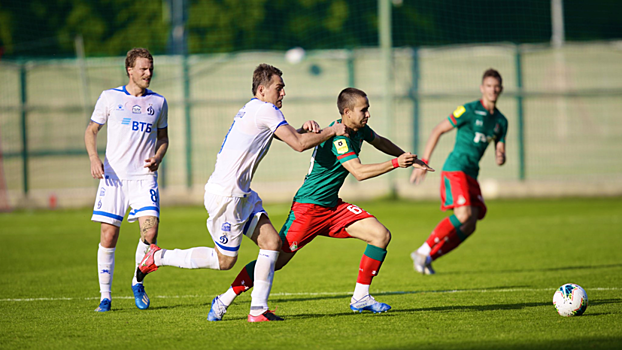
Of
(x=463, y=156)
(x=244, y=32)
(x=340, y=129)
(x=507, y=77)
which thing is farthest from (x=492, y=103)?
(x=244, y=32)

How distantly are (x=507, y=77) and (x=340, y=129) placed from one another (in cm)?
1676

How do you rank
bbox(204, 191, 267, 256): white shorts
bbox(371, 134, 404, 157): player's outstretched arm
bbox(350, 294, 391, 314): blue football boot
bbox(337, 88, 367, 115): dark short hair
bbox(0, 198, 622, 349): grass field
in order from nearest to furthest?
1. bbox(0, 198, 622, 349): grass field
2. bbox(204, 191, 267, 256): white shorts
3. bbox(337, 88, 367, 115): dark short hair
4. bbox(350, 294, 391, 314): blue football boot
5. bbox(371, 134, 404, 157): player's outstretched arm

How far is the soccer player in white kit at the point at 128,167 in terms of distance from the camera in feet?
22.0

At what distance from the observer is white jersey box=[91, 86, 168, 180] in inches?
269

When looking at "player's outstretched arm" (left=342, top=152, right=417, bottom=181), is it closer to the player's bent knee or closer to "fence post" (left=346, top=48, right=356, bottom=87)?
the player's bent knee

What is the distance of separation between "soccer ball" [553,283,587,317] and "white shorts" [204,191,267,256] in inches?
100

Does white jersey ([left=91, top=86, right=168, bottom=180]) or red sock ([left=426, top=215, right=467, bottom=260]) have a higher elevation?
white jersey ([left=91, top=86, right=168, bottom=180])

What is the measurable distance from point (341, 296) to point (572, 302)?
2.33m

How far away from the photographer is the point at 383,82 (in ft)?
67.9

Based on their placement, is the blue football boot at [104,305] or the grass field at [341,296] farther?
the blue football boot at [104,305]

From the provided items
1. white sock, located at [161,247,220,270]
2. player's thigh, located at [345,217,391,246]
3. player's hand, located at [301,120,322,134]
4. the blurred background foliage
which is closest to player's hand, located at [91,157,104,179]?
white sock, located at [161,247,220,270]

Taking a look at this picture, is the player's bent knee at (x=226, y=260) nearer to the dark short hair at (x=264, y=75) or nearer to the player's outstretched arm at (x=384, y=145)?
the dark short hair at (x=264, y=75)

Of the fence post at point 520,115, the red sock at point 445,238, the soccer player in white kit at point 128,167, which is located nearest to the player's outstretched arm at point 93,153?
the soccer player in white kit at point 128,167

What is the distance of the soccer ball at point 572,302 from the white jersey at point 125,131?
382 centimetres
